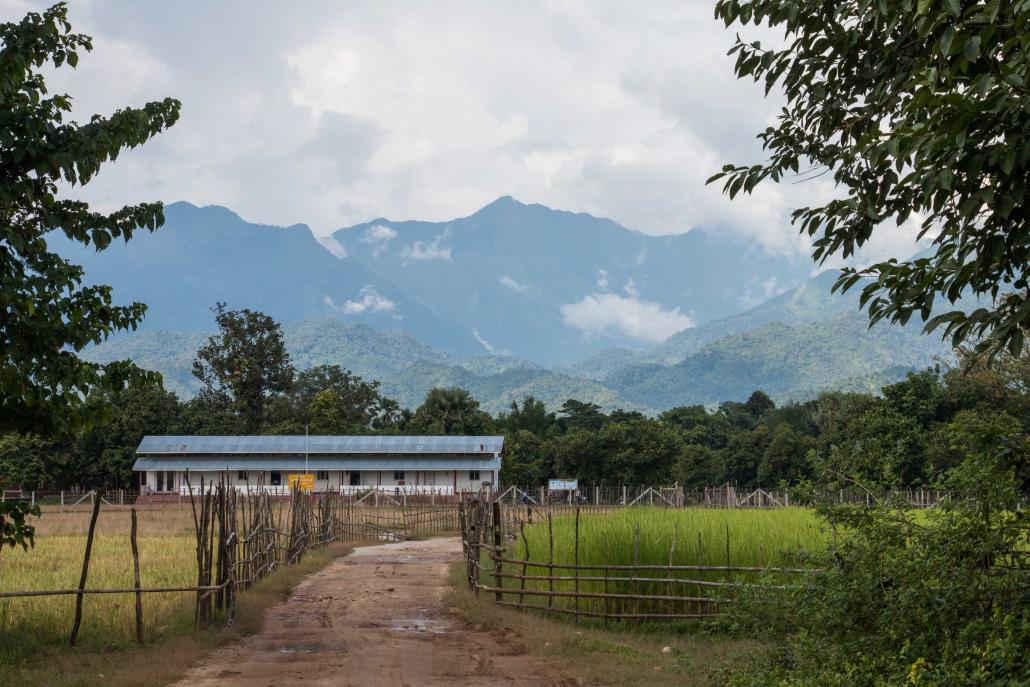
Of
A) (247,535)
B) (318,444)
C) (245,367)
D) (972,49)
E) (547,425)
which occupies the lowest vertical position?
(247,535)

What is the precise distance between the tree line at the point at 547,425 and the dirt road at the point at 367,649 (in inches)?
345

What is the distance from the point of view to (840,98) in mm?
6777

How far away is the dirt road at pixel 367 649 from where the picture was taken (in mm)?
10656

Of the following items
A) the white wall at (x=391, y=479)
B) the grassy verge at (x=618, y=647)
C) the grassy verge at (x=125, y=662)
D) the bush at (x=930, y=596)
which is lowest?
the grassy verge at (x=618, y=647)

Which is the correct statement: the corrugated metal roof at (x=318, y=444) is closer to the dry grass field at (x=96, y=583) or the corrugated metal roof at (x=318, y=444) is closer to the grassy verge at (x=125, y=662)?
the dry grass field at (x=96, y=583)

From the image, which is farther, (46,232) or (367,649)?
(367,649)

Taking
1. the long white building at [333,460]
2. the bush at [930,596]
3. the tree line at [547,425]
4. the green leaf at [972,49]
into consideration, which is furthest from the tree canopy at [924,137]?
the long white building at [333,460]

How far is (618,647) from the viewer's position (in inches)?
500

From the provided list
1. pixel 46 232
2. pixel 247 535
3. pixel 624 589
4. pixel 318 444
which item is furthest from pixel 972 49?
pixel 318 444

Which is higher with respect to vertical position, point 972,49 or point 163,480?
point 972,49

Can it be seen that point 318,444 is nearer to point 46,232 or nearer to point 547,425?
point 547,425

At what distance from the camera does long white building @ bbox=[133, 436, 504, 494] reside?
59.3 meters

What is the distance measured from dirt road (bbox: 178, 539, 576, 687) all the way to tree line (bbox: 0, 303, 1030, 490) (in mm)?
8762

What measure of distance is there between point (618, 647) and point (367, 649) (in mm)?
3187
